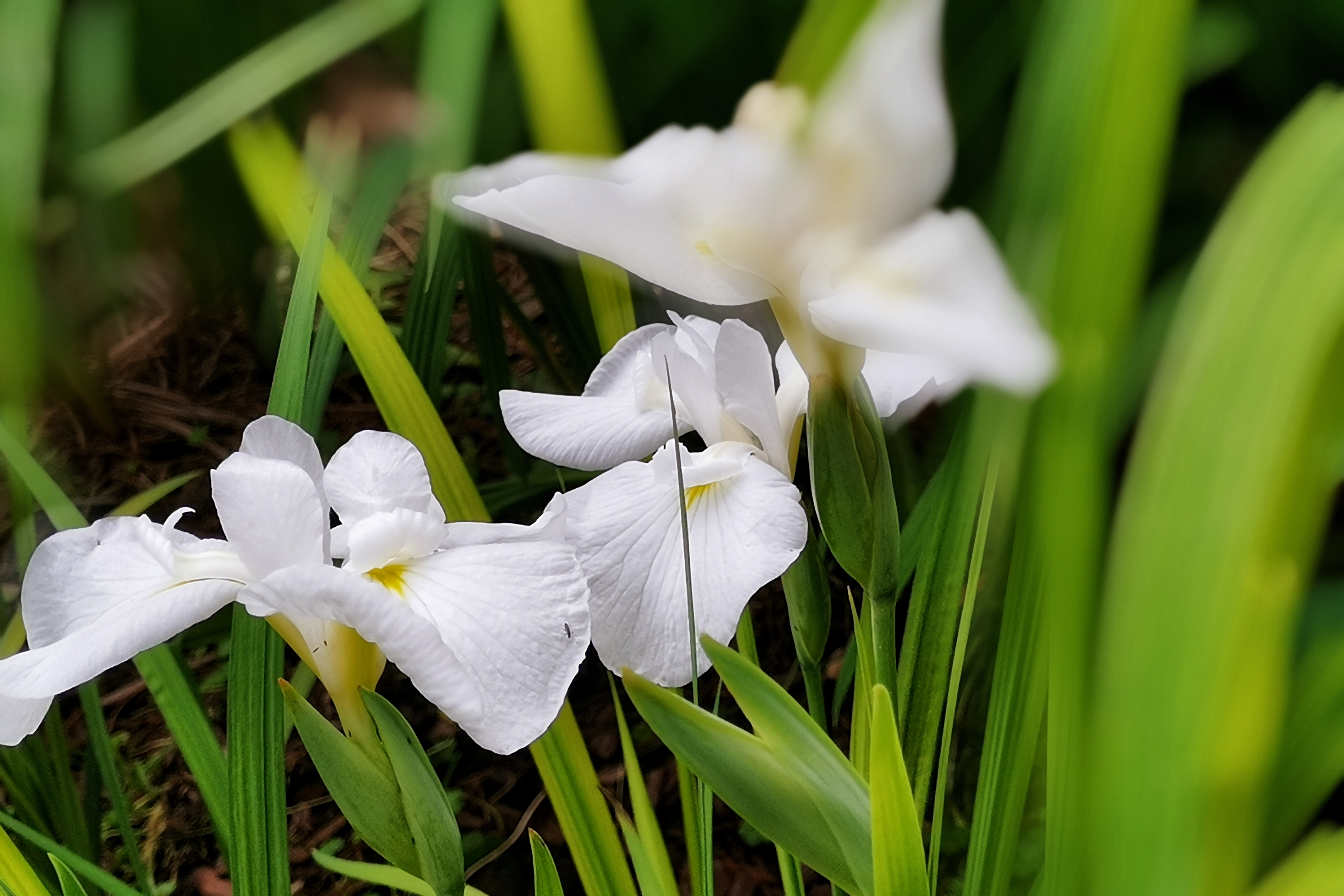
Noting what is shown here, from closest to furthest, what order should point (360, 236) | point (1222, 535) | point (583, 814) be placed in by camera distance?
point (1222, 535) < point (583, 814) < point (360, 236)

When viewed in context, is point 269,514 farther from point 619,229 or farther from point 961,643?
point 961,643

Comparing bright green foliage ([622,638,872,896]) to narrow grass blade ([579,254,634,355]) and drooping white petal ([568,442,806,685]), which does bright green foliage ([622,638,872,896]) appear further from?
narrow grass blade ([579,254,634,355])

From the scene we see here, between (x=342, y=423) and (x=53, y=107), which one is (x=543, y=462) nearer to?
(x=342, y=423)

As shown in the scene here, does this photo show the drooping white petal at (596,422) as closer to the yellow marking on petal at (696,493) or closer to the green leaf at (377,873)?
the yellow marking on petal at (696,493)

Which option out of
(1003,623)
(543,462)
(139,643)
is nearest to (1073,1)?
(1003,623)

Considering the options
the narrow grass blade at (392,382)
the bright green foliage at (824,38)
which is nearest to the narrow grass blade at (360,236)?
the narrow grass blade at (392,382)

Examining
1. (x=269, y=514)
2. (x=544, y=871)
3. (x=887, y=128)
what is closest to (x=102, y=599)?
(x=269, y=514)

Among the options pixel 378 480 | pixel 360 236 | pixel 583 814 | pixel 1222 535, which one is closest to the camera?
pixel 1222 535

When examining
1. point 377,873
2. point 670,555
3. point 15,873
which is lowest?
point 377,873
